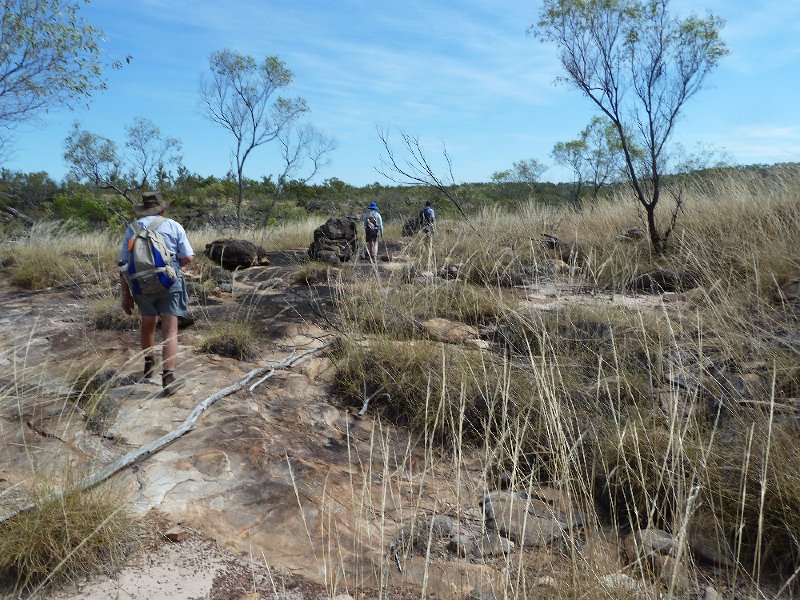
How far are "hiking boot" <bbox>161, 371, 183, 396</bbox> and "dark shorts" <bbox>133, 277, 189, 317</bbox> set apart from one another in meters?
0.49

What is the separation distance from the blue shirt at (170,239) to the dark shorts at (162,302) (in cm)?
22

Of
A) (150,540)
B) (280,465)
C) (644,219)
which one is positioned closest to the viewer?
(150,540)

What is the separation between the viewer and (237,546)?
2.86 metres

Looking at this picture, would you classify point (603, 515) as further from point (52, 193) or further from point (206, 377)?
point (52, 193)

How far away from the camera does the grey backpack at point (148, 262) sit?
4484mm

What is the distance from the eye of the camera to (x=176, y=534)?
111 inches

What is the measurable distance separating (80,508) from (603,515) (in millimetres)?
2639

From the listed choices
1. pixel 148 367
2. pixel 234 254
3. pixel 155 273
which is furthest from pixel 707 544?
pixel 234 254

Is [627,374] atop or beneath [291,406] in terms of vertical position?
atop

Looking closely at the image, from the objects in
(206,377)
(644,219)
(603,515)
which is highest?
(644,219)

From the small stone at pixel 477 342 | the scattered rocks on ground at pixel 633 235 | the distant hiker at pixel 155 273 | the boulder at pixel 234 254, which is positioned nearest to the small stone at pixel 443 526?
the small stone at pixel 477 342

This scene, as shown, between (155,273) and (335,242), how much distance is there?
7.57 meters

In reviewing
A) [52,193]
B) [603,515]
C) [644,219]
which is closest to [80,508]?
[603,515]

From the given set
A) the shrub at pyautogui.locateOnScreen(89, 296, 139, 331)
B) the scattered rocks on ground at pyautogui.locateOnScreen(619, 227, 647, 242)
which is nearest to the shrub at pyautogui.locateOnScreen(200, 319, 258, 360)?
the shrub at pyautogui.locateOnScreen(89, 296, 139, 331)
